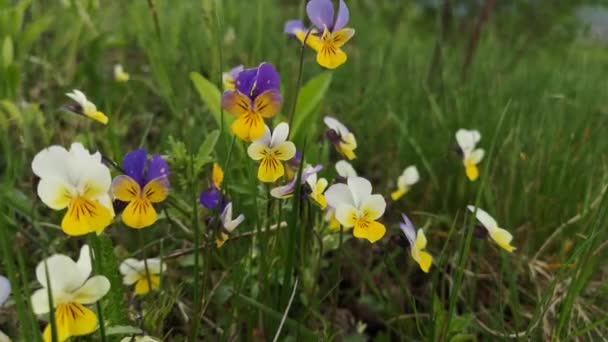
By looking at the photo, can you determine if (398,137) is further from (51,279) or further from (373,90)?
(51,279)

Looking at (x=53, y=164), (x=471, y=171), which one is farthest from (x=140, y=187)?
(x=471, y=171)

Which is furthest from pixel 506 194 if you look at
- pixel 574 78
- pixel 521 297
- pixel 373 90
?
pixel 574 78

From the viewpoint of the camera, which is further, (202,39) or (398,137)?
(202,39)

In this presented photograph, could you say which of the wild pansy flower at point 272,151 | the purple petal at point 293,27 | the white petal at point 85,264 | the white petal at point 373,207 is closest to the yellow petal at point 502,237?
the white petal at point 373,207

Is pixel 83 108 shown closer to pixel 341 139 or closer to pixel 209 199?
pixel 209 199

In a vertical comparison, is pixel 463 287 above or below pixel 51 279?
below

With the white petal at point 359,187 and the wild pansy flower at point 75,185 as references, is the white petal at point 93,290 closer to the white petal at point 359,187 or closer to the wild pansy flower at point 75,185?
the wild pansy flower at point 75,185
